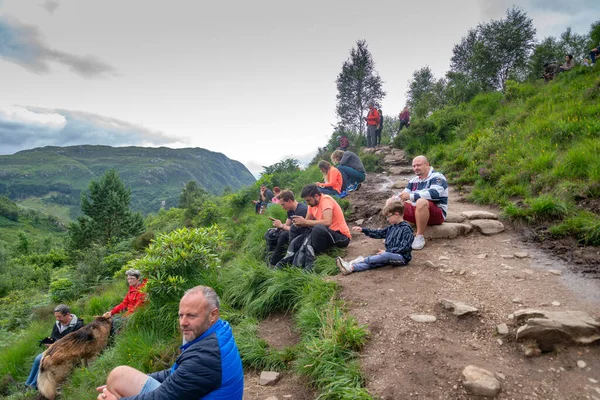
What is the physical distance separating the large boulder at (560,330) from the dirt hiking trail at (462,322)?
64mm

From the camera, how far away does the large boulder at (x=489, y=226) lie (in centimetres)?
546

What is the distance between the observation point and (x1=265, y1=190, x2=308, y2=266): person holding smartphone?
566 cm

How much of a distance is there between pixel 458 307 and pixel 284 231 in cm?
339

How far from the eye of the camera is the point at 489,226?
5.52m

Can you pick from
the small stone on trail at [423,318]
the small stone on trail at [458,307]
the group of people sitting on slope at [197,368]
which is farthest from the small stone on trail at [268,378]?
the small stone on trail at [458,307]

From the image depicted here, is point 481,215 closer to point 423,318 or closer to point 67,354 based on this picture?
point 423,318

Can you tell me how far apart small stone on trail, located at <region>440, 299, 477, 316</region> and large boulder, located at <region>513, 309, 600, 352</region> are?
50 cm

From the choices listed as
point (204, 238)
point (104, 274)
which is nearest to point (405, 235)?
point (204, 238)

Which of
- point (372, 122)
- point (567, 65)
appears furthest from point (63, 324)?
point (567, 65)

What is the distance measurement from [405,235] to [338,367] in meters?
2.39

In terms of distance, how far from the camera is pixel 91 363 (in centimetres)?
479

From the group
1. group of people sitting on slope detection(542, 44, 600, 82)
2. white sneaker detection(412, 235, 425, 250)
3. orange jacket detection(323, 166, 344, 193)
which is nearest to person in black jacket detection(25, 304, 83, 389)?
orange jacket detection(323, 166, 344, 193)

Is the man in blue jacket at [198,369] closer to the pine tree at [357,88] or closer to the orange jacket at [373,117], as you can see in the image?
the orange jacket at [373,117]

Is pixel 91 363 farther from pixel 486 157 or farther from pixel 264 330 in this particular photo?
pixel 486 157
